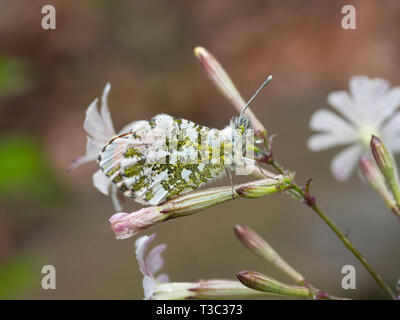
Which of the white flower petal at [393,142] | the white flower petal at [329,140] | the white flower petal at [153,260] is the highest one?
the white flower petal at [329,140]

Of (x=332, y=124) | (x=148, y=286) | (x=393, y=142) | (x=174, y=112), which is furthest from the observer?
(x=174, y=112)

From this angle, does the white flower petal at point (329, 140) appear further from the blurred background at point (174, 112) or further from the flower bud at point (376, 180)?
the blurred background at point (174, 112)

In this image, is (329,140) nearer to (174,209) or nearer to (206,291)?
(206,291)

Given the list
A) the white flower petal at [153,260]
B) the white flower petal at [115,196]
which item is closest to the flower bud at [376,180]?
the white flower petal at [153,260]

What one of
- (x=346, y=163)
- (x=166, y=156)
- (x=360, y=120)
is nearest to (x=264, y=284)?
(x=166, y=156)

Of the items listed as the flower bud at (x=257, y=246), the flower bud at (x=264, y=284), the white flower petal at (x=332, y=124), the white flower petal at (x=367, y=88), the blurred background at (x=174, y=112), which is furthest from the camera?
the blurred background at (x=174, y=112)

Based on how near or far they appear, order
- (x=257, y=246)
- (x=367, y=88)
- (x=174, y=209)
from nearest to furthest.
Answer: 1. (x=174, y=209)
2. (x=257, y=246)
3. (x=367, y=88)
